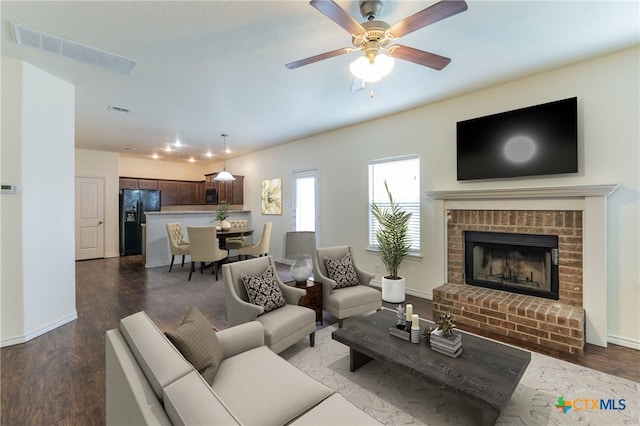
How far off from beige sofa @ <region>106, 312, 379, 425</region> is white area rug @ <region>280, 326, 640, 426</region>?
74cm

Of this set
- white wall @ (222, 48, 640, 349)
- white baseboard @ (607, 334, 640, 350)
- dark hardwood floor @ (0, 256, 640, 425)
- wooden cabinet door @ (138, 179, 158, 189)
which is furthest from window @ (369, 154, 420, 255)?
wooden cabinet door @ (138, 179, 158, 189)

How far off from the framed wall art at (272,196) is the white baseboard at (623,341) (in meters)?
5.77

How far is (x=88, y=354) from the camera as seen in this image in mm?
2689

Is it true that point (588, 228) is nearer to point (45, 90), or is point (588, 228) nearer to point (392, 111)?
point (392, 111)

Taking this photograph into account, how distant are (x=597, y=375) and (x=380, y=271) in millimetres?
2842

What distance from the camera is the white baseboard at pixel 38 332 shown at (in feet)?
9.37

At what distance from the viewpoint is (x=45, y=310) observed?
3.18 metres

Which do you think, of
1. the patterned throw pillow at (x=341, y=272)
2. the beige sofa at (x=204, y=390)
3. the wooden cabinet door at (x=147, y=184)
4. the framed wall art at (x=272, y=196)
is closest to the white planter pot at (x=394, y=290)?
the patterned throw pillow at (x=341, y=272)

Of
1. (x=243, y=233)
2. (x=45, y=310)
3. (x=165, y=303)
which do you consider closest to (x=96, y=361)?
(x=45, y=310)

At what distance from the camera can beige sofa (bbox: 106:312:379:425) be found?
3.28 feet

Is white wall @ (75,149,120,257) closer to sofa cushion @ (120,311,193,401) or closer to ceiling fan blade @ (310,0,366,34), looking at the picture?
sofa cushion @ (120,311,193,401)

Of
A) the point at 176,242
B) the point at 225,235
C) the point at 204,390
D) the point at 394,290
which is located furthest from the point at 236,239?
the point at 204,390

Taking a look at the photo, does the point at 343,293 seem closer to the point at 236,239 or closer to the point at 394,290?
the point at 394,290

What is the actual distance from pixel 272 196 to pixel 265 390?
19.3ft
